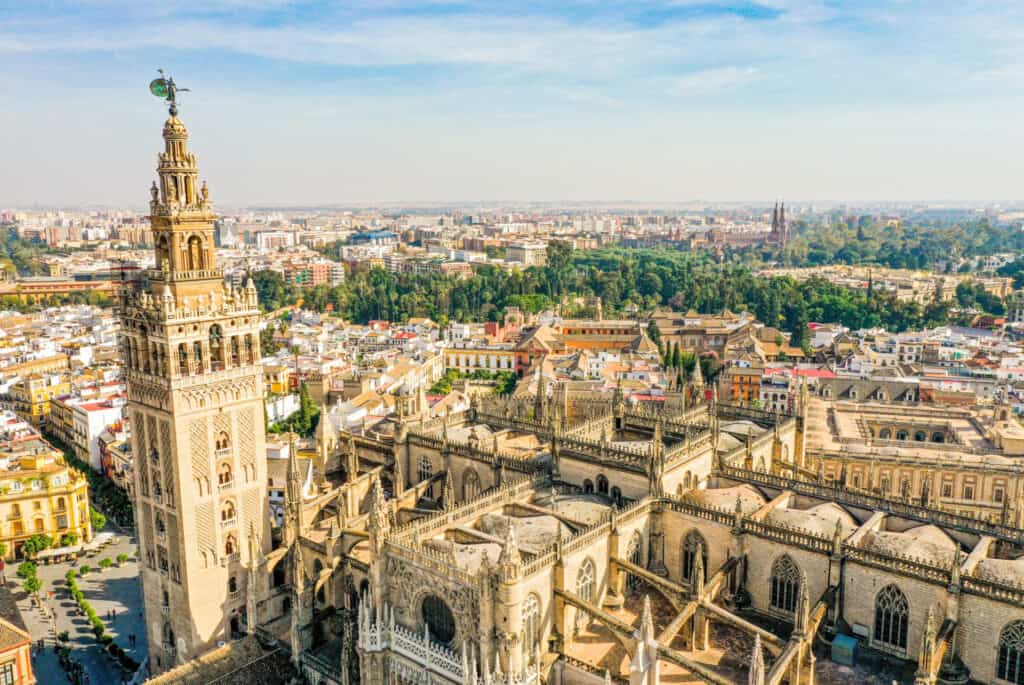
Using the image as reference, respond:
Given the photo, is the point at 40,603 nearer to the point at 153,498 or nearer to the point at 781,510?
the point at 153,498

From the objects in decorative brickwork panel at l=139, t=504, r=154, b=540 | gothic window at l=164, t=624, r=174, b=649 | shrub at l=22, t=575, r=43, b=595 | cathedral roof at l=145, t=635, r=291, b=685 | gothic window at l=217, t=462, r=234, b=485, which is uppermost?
gothic window at l=217, t=462, r=234, b=485

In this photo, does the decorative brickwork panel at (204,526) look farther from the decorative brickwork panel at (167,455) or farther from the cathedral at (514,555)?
the decorative brickwork panel at (167,455)

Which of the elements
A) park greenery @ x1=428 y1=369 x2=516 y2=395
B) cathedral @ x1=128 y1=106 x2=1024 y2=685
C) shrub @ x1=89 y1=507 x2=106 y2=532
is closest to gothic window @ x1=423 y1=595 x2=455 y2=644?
cathedral @ x1=128 y1=106 x2=1024 y2=685

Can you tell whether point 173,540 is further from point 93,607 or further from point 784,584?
point 784,584

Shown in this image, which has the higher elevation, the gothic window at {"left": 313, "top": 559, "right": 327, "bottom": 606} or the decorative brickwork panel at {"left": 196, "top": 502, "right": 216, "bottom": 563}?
the decorative brickwork panel at {"left": 196, "top": 502, "right": 216, "bottom": 563}

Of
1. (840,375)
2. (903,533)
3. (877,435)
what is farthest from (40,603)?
(840,375)

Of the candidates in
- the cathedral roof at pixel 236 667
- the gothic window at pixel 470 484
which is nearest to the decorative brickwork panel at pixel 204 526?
the cathedral roof at pixel 236 667

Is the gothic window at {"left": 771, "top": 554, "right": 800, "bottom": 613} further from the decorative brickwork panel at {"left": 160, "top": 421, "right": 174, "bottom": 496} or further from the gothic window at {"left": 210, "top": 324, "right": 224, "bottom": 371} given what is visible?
the decorative brickwork panel at {"left": 160, "top": 421, "right": 174, "bottom": 496}
